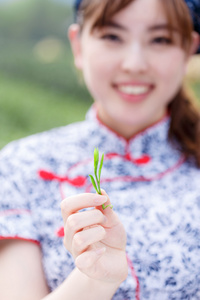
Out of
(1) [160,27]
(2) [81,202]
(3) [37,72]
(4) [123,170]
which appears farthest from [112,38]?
(3) [37,72]

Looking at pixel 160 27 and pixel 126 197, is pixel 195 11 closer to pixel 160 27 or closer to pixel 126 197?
pixel 160 27

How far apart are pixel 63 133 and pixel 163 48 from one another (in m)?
0.42

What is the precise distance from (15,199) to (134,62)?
52 centimetres

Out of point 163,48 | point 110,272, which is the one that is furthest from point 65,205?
point 163,48

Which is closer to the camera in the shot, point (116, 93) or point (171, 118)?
point (116, 93)

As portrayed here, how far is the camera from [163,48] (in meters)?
1.50

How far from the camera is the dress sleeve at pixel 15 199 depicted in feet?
4.37

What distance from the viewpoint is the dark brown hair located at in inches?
57.1

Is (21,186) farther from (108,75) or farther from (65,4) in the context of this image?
(65,4)

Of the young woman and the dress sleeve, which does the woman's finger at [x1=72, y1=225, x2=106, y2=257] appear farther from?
the dress sleeve

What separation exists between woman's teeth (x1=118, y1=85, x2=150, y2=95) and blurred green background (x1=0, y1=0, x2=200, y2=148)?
394 mm

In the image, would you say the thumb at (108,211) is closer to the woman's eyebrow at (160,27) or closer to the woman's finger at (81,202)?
the woman's finger at (81,202)

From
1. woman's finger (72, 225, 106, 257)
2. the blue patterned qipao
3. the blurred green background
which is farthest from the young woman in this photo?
the blurred green background

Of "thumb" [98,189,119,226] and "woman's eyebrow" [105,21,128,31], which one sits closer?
"thumb" [98,189,119,226]
